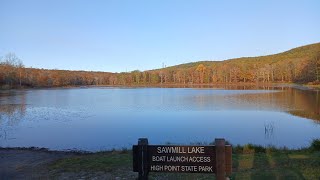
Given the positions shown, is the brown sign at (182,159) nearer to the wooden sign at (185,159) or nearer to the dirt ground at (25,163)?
the wooden sign at (185,159)

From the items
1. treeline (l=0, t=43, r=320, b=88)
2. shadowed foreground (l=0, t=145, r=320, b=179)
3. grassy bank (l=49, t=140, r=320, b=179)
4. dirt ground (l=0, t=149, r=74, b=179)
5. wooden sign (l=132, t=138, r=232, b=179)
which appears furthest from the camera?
treeline (l=0, t=43, r=320, b=88)

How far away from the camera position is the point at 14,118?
25984mm

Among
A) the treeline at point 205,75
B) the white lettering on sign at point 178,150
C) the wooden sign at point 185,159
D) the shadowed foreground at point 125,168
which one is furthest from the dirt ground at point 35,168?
the treeline at point 205,75

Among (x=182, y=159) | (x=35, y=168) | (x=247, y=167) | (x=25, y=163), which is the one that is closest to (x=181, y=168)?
(x=182, y=159)

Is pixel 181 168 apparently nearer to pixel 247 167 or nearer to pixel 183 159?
pixel 183 159

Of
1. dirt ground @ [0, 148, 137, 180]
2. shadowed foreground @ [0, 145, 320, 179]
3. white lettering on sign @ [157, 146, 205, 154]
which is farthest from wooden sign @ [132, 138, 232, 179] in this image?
dirt ground @ [0, 148, 137, 180]

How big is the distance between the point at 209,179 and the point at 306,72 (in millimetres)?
93841

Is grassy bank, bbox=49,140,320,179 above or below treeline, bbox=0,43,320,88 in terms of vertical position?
below

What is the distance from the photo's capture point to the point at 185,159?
4.60 metres

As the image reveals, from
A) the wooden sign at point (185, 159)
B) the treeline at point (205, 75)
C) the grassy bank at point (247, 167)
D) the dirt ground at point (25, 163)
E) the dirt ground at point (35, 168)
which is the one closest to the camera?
the wooden sign at point (185, 159)

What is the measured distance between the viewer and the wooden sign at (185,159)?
450cm

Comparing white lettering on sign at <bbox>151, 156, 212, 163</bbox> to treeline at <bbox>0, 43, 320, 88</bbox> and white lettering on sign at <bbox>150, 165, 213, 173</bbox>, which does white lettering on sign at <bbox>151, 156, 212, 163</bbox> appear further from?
treeline at <bbox>0, 43, 320, 88</bbox>

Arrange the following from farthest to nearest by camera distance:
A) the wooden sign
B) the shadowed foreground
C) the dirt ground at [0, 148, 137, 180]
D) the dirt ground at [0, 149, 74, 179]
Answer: the dirt ground at [0, 149, 74, 179] < the dirt ground at [0, 148, 137, 180] < the shadowed foreground < the wooden sign

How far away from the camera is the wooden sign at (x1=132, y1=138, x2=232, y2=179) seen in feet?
14.8
